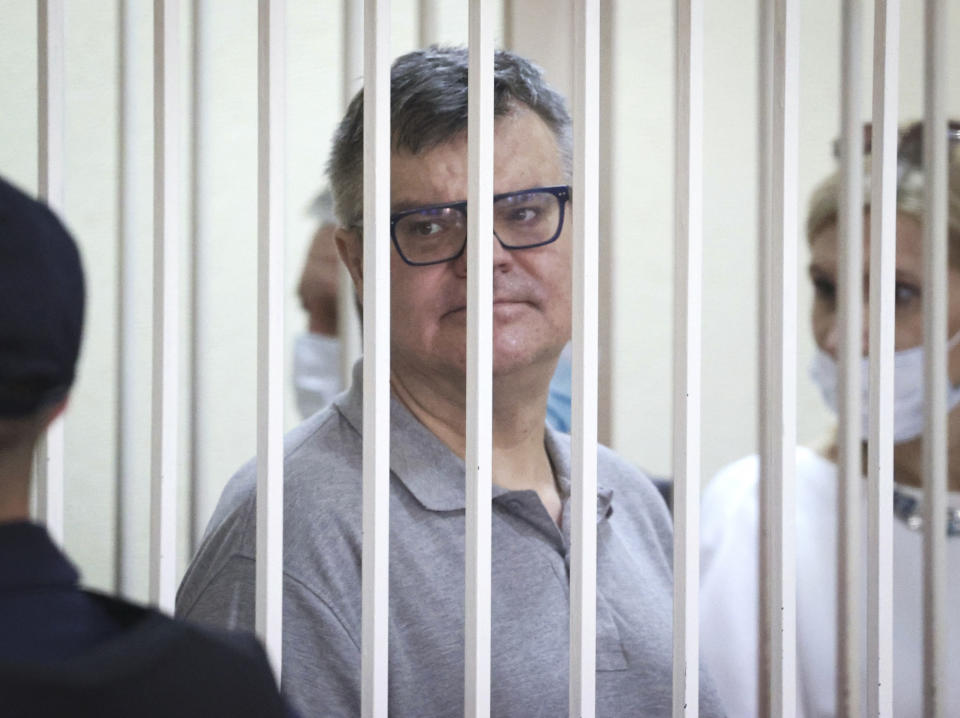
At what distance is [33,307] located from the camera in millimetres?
504

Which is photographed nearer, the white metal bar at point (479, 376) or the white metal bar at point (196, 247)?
the white metal bar at point (479, 376)

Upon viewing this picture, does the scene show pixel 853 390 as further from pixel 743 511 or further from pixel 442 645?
pixel 743 511

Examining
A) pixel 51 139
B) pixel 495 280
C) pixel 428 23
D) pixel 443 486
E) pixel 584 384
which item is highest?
pixel 428 23

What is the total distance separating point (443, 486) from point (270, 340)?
34 cm

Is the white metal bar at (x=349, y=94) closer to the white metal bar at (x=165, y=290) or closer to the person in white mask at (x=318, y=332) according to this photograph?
the person in white mask at (x=318, y=332)

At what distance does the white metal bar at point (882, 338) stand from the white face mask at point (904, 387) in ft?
2.60

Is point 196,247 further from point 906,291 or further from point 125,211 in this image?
point 906,291

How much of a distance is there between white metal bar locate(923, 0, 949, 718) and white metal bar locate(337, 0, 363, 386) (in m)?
0.84

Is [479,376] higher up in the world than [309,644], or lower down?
higher up

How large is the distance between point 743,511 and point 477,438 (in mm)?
1549

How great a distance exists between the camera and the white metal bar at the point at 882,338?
1.03 m

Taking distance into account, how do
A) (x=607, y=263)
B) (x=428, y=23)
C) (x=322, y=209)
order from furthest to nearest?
(x=322, y=209) < (x=607, y=263) < (x=428, y=23)

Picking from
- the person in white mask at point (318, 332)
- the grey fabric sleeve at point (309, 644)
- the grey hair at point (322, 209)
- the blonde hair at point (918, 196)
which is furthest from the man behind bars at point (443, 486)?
the person in white mask at point (318, 332)

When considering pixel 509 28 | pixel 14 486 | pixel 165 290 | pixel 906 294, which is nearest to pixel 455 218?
pixel 165 290
